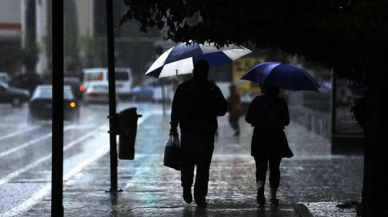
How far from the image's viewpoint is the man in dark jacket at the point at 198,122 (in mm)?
10750

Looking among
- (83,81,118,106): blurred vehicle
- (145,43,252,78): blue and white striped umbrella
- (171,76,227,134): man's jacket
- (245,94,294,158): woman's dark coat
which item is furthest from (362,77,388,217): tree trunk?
(83,81,118,106): blurred vehicle

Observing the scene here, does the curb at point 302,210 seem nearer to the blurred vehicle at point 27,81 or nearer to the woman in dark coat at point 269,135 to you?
the woman in dark coat at point 269,135

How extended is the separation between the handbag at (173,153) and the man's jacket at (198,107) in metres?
0.14

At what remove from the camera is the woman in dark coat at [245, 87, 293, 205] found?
36.2ft

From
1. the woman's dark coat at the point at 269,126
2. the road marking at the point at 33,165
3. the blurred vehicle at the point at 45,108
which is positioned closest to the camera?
the woman's dark coat at the point at 269,126

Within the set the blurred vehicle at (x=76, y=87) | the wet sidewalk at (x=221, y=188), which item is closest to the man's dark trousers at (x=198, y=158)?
the wet sidewalk at (x=221, y=188)

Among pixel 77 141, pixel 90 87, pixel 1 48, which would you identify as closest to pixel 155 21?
pixel 77 141

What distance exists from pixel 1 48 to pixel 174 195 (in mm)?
71261

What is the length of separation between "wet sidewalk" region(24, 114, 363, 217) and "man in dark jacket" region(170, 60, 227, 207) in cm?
31

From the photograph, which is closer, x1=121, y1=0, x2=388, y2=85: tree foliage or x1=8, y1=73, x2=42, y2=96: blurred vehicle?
x1=121, y1=0, x2=388, y2=85: tree foliage

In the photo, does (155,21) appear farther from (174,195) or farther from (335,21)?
(174,195)

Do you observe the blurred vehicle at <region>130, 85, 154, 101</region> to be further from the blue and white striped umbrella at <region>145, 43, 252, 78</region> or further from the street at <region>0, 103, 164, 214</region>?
the blue and white striped umbrella at <region>145, 43, 252, 78</region>

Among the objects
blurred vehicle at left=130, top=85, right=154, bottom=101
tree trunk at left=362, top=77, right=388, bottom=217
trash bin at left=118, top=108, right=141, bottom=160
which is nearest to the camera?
tree trunk at left=362, top=77, right=388, bottom=217

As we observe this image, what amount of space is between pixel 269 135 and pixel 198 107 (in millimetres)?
951
